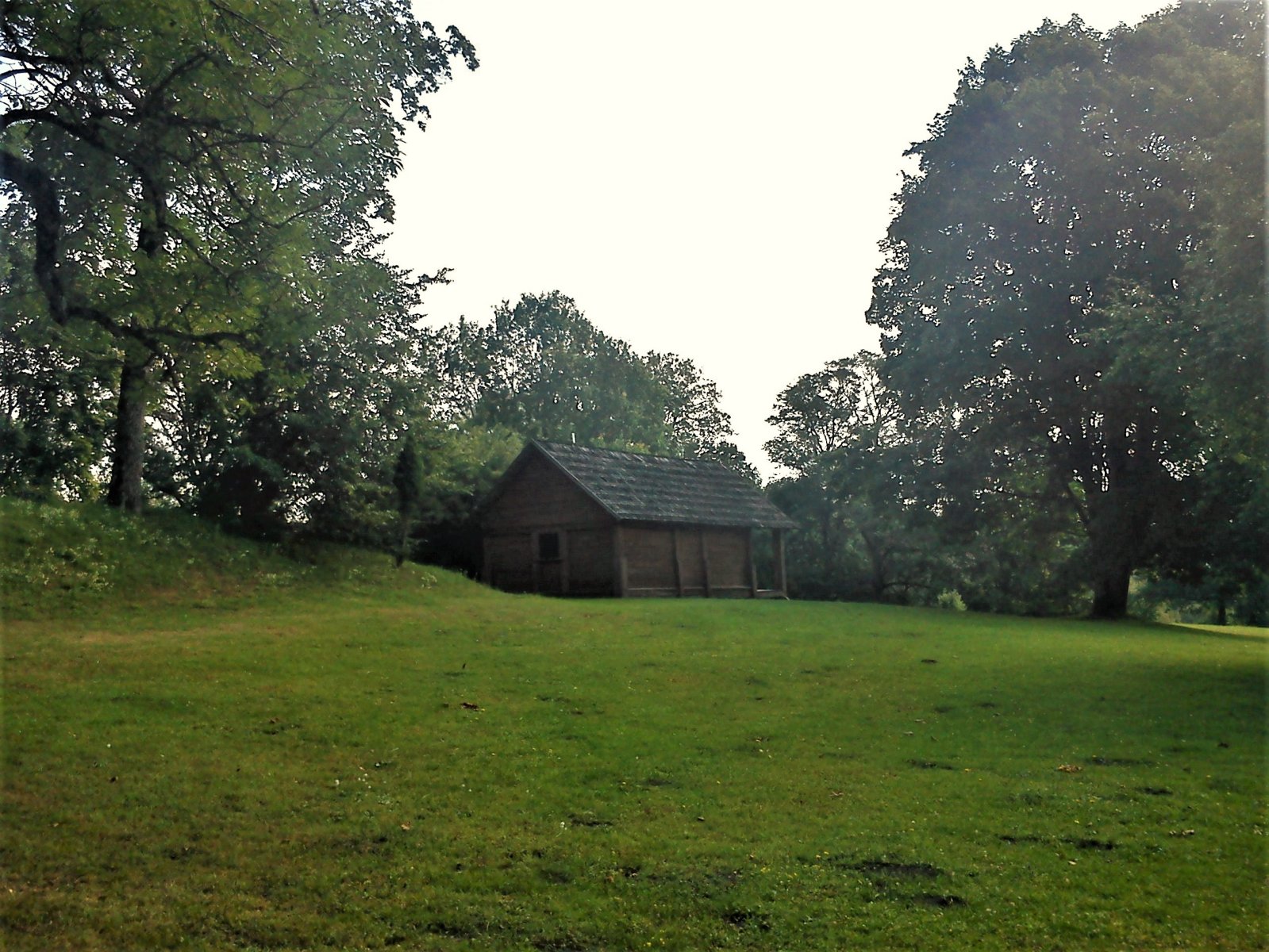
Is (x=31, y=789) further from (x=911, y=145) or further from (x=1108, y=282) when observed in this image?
(x=911, y=145)

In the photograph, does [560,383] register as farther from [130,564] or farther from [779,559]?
[130,564]

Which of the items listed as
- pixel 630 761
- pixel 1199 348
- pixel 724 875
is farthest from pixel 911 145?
pixel 724 875

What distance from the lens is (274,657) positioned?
17953 millimetres

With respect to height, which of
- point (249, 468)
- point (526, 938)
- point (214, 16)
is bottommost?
point (526, 938)

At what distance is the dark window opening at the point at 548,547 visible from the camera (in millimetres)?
40562

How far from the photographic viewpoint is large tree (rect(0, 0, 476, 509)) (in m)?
13.0

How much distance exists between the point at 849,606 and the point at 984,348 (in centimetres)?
1117

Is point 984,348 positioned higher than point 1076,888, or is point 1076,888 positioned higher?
point 984,348

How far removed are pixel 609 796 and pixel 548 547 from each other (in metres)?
30.5

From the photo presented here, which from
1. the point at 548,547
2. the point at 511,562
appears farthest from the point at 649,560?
the point at 511,562

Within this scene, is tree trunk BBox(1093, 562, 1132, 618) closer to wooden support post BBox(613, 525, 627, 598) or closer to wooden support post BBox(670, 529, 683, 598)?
wooden support post BBox(670, 529, 683, 598)

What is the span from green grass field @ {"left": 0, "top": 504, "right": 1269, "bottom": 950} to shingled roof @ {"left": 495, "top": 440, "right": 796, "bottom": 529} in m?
18.4

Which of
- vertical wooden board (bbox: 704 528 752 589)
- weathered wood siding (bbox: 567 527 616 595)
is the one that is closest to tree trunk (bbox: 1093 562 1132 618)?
vertical wooden board (bbox: 704 528 752 589)

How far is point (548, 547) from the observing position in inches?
1618
